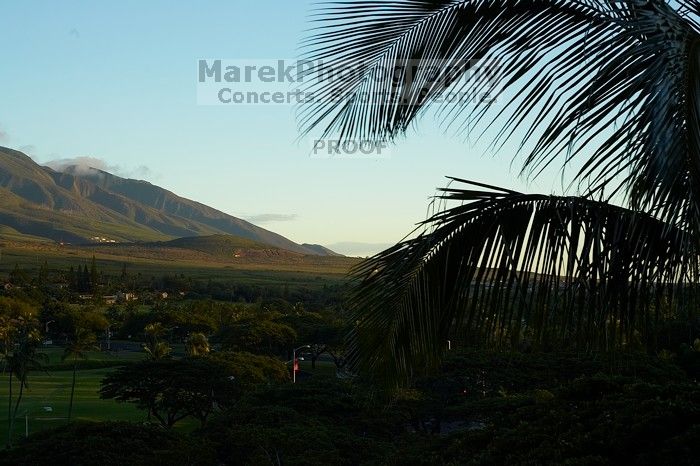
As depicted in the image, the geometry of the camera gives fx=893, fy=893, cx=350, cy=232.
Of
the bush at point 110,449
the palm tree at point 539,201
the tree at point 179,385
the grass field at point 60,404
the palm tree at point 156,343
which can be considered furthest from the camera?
the palm tree at point 156,343

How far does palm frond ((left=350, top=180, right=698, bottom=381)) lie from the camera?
404cm

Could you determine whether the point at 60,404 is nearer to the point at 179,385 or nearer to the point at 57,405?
the point at 57,405

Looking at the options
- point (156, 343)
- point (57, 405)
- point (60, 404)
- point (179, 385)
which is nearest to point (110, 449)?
point (179, 385)

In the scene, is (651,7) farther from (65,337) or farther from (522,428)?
(65,337)

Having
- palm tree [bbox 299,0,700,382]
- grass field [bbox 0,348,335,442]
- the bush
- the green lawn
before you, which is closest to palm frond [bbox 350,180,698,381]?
palm tree [bbox 299,0,700,382]

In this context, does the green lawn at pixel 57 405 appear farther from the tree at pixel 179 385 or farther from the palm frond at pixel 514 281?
the palm frond at pixel 514 281

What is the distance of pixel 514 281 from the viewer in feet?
14.3

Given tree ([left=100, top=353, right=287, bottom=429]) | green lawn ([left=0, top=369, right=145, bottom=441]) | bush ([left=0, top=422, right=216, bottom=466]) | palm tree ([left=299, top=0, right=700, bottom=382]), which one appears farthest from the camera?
green lawn ([left=0, top=369, right=145, bottom=441])

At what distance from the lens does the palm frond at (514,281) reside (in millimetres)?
4035

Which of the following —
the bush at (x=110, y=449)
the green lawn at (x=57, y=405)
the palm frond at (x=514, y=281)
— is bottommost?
the green lawn at (x=57, y=405)

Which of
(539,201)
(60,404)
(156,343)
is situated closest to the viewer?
(539,201)

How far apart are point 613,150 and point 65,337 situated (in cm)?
10584

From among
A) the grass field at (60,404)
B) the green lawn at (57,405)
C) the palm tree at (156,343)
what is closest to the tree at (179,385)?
the grass field at (60,404)

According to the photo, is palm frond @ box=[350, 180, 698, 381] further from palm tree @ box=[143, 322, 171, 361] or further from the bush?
palm tree @ box=[143, 322, 171, 361]
